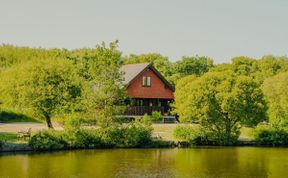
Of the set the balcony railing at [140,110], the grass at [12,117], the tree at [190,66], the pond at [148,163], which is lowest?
the pond at [148,163]

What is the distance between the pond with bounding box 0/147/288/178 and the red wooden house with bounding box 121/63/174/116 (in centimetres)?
2046

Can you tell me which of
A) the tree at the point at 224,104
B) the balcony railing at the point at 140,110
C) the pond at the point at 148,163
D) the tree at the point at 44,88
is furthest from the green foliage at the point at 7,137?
the balcony railing at the point at 140,110

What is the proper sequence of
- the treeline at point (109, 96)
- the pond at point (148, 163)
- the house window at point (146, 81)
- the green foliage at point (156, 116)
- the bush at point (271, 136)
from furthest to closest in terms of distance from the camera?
the house window at point (146, 81), the green foliage at point (156, 116), the bush at point (271, 136), the treeline at point (109, 96), the pond at point (148, 163)

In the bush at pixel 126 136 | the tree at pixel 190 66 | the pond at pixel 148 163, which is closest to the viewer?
the pond at pixel 148 163

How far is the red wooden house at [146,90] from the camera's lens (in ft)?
204

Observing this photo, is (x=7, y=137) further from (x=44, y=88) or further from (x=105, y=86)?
(x=105, y=86)

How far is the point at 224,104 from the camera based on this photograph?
4734 centimetres

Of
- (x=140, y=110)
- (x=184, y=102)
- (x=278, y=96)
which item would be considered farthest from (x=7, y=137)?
(x=278, y=96)

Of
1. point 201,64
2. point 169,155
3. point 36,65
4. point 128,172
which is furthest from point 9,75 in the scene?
point 201,64

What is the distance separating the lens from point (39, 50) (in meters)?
110

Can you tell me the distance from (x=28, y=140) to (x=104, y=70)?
10.3 meters

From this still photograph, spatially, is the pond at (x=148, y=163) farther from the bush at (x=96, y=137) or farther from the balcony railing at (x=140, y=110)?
the balcony railing at (x=140, y=110)

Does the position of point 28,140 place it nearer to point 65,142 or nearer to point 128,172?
point 65,142

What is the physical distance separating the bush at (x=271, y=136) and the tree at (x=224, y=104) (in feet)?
4.19
